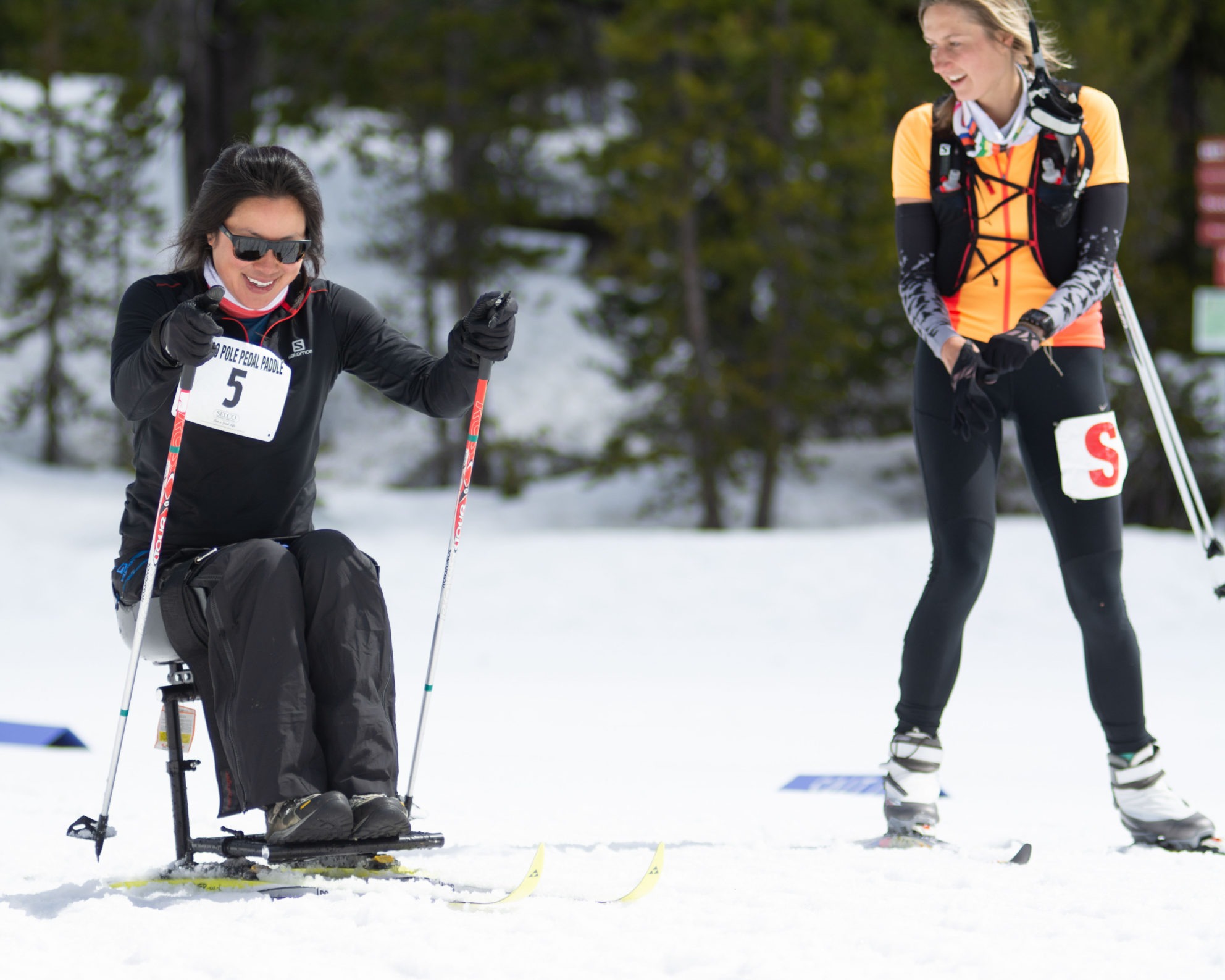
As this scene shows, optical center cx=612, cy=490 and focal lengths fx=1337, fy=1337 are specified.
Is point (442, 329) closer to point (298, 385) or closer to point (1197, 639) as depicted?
point (1197, 639)

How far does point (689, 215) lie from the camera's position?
12289 millimetres

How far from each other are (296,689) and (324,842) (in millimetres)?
272

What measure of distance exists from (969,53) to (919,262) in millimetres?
483

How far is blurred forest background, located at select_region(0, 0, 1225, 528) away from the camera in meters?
12.0

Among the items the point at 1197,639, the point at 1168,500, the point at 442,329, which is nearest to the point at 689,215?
the point at 1168,500

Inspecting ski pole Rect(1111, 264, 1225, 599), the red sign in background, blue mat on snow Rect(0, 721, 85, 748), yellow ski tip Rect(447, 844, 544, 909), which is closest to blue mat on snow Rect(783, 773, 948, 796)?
ski pole Rect(1111, 264, 1225, 599)

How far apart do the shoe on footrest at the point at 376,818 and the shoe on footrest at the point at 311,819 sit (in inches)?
1.1

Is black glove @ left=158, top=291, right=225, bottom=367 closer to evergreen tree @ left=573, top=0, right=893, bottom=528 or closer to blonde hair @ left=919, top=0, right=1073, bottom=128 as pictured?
blonde hair @ left=919, top=0, right=1073, bottom=128

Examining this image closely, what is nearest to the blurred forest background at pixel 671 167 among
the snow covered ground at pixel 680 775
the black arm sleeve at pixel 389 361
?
the snow covered ground at pixel 680 775

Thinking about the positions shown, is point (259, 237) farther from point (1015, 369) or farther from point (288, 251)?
point (1015, 369)

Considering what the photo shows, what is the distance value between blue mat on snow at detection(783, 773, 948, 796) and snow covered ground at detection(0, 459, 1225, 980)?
0.25 ft

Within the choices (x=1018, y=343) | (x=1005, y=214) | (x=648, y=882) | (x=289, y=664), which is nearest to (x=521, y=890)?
(x=648, y=882)

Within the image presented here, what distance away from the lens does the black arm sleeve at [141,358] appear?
252 centimetres

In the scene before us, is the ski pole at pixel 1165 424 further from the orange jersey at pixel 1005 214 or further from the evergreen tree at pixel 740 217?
the evergreen tree at pixel 740 217
